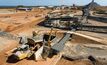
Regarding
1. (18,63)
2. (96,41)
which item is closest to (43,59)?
(18,63)

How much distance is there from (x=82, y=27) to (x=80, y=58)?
17.1 meters

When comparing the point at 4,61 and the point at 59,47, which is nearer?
the point at 4,61

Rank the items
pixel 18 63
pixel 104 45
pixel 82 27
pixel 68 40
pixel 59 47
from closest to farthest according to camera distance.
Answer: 1. pixel 18 63
2. pixel 59 47
3. pixel 104 45
4. pixel 68 40
5. pixel 82 27

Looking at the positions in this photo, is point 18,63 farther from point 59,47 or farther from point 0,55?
point 59,47

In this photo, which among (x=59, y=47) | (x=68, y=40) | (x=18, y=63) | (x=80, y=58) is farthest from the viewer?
(x=68, y=40)

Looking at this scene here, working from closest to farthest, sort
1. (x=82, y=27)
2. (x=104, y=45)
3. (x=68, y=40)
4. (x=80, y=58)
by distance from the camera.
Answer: (x=80, y=58) → (x=104, y=45) → (x=68, y=40) → (x=82, y=27)

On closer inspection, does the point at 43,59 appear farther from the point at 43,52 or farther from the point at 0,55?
the point at 0,55

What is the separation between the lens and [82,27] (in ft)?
122

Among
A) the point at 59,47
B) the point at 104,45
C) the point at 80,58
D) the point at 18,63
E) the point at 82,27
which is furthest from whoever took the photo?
the point at 82,27

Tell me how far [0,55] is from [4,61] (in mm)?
1829

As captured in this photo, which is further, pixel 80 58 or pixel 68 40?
pixel 68 40

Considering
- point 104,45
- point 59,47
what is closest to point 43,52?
point 59,47

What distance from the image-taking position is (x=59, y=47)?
894 inches

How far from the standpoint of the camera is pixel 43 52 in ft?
68.5
